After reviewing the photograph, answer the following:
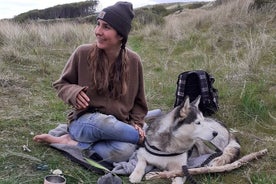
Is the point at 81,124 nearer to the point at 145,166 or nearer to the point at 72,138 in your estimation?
the point at 72,138

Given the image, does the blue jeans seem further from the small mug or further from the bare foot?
the small mug

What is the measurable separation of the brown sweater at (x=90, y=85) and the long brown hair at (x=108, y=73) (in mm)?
59

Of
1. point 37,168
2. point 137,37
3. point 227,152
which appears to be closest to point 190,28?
point 137,37

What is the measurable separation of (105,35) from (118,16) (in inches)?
7.7

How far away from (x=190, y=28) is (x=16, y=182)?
887 cm

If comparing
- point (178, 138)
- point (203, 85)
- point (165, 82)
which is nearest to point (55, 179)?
point (178, 138)

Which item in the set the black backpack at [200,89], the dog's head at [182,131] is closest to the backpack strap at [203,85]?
the black backpack at [200,89]

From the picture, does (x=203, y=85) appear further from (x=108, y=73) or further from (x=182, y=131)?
(x=108, y=73)

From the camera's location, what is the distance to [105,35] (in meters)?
3.51

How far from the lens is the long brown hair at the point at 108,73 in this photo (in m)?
3.60

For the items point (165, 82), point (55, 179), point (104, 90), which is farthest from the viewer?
point (165, 82)

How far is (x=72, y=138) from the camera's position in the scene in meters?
3.75

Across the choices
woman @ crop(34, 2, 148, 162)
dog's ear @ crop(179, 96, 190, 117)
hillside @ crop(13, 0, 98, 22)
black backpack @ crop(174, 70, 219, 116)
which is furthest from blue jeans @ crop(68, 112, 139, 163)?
hillside @ crop(13, 0, 98, 22)

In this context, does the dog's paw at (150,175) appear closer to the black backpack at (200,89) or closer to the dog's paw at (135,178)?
the dog's paw at (135,178)
